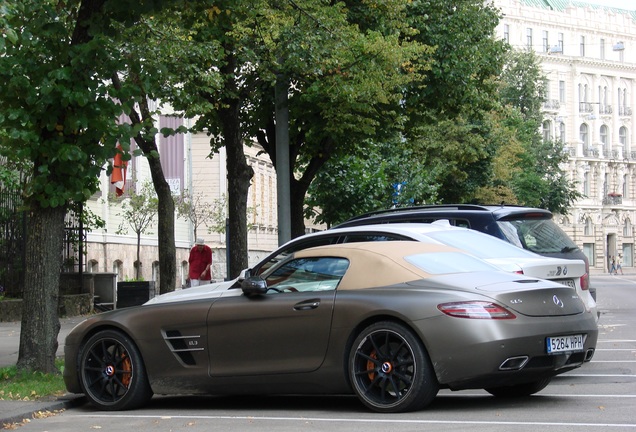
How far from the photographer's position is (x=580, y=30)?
123875 mm

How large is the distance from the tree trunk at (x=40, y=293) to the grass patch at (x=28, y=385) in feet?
0.54

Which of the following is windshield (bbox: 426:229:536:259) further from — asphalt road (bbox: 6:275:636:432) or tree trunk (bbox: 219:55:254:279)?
tree trunk (bbox: 219:55:254:279)

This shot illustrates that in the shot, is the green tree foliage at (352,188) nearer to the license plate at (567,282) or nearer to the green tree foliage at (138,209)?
the green tree foliage at (138,209)

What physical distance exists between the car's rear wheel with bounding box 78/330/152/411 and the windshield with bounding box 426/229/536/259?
116 inches

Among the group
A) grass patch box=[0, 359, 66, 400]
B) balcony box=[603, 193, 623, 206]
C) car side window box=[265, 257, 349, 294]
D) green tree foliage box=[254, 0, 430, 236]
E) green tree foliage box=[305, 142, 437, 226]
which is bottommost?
grass patch box=[0, 359, 66, 400]

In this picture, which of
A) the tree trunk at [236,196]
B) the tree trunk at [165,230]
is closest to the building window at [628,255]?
the tree trunk at [236,196]

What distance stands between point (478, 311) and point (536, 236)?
4529mm

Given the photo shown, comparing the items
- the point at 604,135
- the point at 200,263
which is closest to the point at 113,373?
the point at 200,263

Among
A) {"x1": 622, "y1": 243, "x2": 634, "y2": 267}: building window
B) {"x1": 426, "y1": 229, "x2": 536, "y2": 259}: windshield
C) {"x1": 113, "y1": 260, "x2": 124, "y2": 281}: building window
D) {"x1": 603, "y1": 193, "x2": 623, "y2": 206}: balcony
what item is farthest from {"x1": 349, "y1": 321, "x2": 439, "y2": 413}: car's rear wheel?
{"x1": 603, "y1": 193, "x2": 623, "y2": 206}: balcony

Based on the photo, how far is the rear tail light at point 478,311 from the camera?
958cm

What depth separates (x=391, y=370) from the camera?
32.0 feet

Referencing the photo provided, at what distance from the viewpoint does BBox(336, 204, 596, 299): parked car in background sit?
13.7m

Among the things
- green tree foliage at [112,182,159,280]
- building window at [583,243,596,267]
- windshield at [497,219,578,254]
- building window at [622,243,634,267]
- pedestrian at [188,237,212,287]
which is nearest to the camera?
windshield at [497,219,578,254]

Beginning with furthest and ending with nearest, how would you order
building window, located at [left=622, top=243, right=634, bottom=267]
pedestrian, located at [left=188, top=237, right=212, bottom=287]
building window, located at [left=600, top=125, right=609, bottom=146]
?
building window, located at [left=600, top=125, right=609, bottom=146]
building window, located at [left=622, top=243, right=634, bottom=267]
pedestrian, located at [left=188, top=237, right=212, bottom=287]
